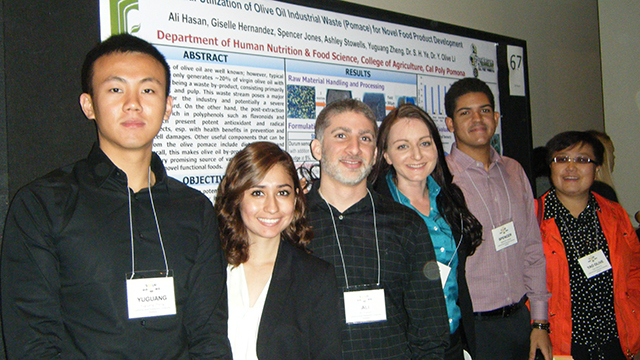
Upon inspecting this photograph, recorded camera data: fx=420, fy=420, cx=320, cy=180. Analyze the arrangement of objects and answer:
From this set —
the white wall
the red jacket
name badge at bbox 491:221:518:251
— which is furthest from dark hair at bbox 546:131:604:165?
the white wall

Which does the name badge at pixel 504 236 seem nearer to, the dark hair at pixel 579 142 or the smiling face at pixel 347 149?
the dark hair at pixel 579 142

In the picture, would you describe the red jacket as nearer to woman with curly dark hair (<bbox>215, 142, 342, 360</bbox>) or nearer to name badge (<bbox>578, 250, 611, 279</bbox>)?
name badge (<bbox>578, 250, 611, 279</bbox>)

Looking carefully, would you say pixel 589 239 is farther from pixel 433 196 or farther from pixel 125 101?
pixel 125 101

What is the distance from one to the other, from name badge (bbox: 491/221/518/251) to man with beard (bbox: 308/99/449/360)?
789mm

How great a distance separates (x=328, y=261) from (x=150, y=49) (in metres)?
1.08

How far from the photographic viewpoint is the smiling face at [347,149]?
1810 millimetres

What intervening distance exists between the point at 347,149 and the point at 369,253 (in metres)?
0.45

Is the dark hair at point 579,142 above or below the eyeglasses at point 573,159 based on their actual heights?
above

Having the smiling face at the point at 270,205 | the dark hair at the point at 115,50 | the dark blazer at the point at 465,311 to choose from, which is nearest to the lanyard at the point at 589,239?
the dark blazer at the point at 465,311

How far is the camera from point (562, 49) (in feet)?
14.8

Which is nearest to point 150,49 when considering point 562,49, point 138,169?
point 138,169

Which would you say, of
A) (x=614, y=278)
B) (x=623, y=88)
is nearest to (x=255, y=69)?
(x=614, y=278)

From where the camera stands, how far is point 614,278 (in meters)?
2.63

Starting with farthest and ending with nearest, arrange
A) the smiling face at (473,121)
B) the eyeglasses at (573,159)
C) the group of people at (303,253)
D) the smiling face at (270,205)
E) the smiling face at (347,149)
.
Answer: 1. the eyeglasses at (573,159)
2. the smiling face at (473,121)
3. the smiling face at (347,149)
4. the smiling face at (270,205)
5. the group of people at (303,253)
